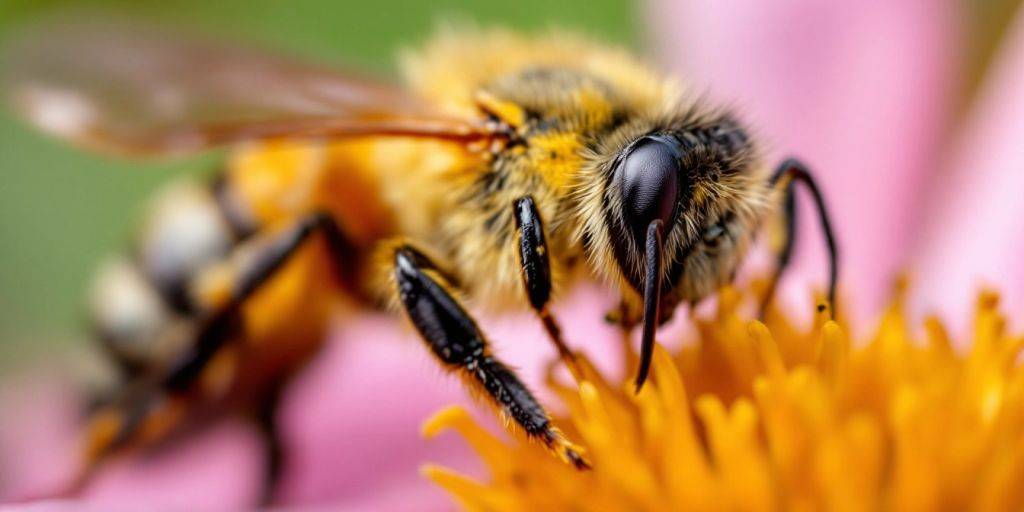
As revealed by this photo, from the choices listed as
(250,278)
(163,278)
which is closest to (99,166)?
(163,278)

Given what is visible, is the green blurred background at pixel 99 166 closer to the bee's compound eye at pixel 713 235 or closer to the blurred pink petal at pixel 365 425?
the blurred pink petal at pixel 365 425

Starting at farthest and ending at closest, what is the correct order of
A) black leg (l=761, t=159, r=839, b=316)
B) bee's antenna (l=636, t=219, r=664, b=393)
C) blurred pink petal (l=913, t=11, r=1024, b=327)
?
blurred pink petal (l=913, t=11, r=1024, b=327)
black leg (l=761, t=159, r=839, b=316)
bee's antenna (l=636, t=219, r=664, b=393)

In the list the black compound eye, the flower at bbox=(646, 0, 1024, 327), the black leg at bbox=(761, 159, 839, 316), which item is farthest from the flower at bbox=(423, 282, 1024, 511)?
the flower at bbox=(646, 0, 1024, 327)

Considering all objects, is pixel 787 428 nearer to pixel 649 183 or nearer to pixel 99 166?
pixel 649 183

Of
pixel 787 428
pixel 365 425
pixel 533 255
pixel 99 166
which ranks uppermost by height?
pixel 533 255

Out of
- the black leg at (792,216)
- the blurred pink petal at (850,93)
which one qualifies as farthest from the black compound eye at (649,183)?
Answer: the blurred pink petal at (850,93)

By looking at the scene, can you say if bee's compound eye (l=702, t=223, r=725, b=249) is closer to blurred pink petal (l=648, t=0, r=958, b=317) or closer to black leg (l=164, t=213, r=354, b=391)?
black leg (l=164, t=213, r=354, b=391)
